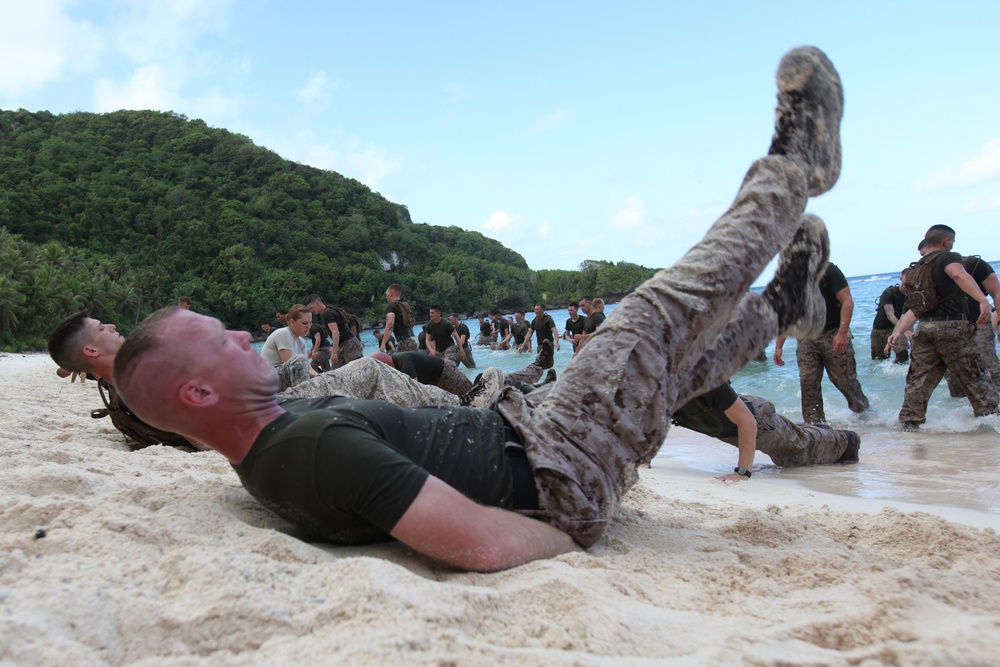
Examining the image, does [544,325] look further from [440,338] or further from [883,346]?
[883,346]

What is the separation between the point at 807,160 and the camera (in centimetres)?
261

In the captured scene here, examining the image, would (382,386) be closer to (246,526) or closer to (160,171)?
(246,526)

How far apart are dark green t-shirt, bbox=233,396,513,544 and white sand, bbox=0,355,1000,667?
0.12m

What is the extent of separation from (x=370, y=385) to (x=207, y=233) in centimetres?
7294

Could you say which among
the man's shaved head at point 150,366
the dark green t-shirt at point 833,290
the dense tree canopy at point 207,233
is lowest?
the man's shaved head at point 150,366

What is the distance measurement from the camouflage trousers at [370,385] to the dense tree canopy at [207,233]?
38638 millimetres

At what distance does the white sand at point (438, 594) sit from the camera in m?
1.27

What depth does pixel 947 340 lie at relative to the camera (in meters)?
6.31

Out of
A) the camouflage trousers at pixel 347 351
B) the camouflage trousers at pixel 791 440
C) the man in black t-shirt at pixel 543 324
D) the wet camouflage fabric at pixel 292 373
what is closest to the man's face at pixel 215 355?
the wet camouflage fabric at pixel 292 373

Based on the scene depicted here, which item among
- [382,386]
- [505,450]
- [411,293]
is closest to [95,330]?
[382,386]

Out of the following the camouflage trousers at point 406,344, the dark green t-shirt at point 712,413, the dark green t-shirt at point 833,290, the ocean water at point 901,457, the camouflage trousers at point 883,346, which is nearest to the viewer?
the ocean water at point 901,457

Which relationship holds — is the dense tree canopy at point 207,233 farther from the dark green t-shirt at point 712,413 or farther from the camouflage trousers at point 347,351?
the dark green t-shirt at point 712,413

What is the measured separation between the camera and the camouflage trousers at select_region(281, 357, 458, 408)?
175 inches

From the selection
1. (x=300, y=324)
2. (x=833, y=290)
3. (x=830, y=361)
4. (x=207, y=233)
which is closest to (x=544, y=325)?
(x=300, y=324)
